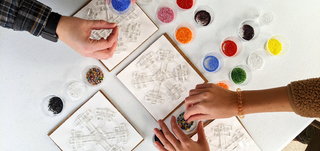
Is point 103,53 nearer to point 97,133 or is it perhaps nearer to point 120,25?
point 120,25

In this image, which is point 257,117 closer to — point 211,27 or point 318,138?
point 318,138

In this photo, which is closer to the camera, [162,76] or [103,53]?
[103,53]

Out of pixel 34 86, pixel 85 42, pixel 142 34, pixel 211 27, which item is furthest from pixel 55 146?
pixel 211 27

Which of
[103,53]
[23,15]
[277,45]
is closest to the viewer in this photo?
[23,15]

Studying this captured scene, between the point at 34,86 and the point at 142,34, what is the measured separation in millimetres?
708

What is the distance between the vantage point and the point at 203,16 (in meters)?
1.20

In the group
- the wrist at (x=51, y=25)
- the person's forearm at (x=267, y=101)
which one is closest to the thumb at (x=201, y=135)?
the person's forearm at (x=267, y=101)

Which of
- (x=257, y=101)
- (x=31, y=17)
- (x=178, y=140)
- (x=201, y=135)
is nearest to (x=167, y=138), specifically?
(x=178, y=140)

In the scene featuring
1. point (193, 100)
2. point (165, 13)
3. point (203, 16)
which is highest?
point (165, 13)

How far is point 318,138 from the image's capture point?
3.62 feet

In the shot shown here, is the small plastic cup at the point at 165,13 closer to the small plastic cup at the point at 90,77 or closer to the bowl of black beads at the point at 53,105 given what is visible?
the small plastic cup at the point at 90,77

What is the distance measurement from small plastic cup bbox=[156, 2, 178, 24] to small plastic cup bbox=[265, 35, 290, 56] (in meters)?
0.64

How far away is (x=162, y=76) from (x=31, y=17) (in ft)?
2.41

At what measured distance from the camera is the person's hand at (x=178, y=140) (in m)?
1.02
